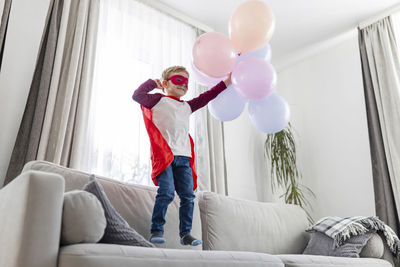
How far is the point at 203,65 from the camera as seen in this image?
1.76 m

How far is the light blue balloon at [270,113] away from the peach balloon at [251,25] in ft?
1.00

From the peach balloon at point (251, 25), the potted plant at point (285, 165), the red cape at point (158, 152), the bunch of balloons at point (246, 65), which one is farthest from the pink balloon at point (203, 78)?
the potted plant at point (285, 165)

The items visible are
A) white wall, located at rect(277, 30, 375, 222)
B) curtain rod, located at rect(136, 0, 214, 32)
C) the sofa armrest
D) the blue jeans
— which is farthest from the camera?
white wall, located at rect(277, 30, 375, 222)

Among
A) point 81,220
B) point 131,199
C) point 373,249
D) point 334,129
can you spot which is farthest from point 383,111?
point 81,220

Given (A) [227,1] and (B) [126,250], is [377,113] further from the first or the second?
(B) [126,250]

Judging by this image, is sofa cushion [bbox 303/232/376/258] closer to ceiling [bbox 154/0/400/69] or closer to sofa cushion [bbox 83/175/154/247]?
sofa cushion [bbox 83/175/154/247]

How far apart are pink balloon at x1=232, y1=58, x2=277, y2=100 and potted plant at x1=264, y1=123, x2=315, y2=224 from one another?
6.27 feet

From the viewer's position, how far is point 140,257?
3.36ft

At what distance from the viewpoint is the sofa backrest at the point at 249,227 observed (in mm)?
1957

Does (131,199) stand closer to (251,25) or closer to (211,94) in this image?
(211,94)

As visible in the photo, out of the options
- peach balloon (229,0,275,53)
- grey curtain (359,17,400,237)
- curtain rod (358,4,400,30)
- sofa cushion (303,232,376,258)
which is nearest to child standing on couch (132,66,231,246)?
peach balloon (229,0,275,53)

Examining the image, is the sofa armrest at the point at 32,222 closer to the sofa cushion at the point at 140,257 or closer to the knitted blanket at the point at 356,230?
the sofa cushion at the point at 140,257

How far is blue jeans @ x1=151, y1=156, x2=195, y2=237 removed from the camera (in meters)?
1.62

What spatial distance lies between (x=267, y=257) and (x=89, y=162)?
4.80 ft
